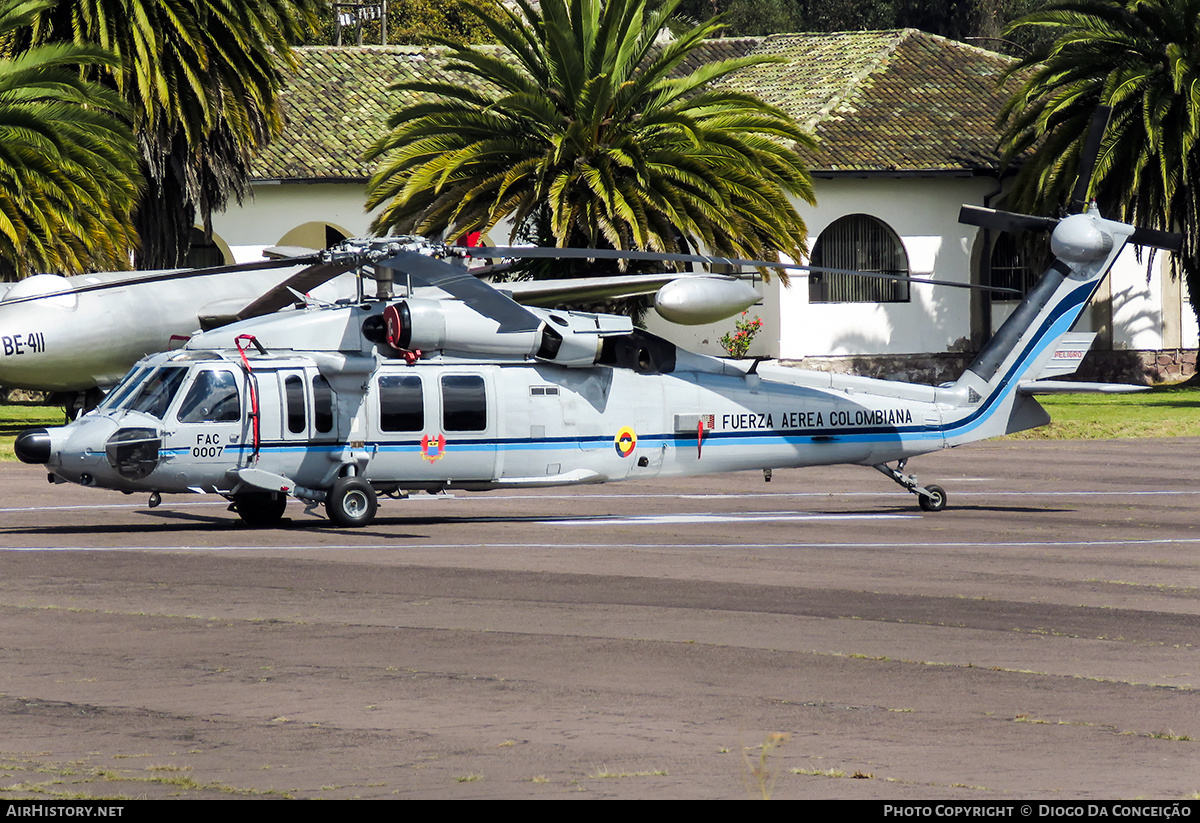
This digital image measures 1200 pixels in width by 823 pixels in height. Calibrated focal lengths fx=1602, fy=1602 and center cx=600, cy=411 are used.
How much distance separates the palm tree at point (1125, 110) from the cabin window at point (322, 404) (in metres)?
25.6

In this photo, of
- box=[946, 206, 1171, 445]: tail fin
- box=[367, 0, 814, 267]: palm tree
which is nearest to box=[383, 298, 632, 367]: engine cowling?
box=[946, 206, 1171, 445]: tail fin

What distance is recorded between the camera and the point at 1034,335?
64.0 ft

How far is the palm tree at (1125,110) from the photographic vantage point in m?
37.7

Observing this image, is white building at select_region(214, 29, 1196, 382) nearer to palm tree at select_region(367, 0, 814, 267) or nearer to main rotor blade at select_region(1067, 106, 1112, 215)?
palm tree at select_region(367, 0, 814, 267)

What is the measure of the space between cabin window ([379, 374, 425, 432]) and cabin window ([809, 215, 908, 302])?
85.9 ft

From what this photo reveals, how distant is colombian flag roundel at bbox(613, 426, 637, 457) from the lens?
18.3m

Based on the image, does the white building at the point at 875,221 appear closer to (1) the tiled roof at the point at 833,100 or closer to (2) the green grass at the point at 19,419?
(1) the tiled roof at the point at 833,100

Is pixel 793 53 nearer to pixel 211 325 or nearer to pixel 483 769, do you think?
pixel 211 325

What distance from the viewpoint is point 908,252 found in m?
42.4

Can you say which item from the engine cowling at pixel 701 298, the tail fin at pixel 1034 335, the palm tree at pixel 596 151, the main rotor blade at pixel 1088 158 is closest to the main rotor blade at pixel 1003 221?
the tail fin at pixel 1034 335

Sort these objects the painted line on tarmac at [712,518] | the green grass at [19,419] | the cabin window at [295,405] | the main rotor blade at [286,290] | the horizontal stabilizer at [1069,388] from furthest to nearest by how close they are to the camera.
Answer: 1. the green grass at [19,419]
2. the main rotor blade at [286,290]
3. the painted line on tarmac at [712,518]
4. the horizontal stabilizer at [1069,388]
5. the cabin window at [295,405]

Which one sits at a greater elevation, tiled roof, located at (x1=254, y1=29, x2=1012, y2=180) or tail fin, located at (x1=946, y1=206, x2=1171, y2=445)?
tiled roof, located at (x1=254, y1=29, x2=1012, y2=180)

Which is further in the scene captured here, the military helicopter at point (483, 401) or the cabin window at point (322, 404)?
the cabin window at point (322, 404)

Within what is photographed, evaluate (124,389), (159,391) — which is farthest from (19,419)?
(159,391)
